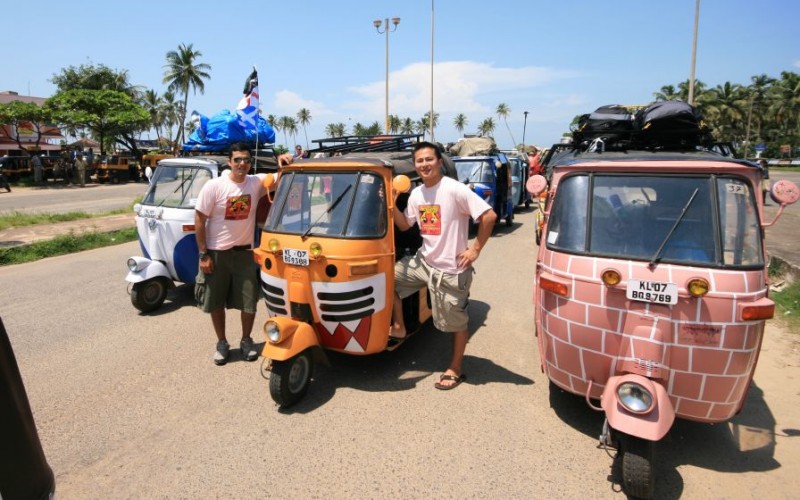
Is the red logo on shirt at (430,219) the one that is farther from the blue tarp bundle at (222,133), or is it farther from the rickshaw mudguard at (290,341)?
the blue tarp bundle at (222,133)

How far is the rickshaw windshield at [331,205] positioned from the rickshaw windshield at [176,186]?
2.53m

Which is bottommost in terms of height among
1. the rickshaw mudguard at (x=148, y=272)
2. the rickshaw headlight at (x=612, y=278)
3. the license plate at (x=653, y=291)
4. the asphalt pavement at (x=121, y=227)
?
the asphalt pavement at (x=121, y=227)

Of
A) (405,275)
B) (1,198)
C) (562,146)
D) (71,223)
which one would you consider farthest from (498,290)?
(1,198)

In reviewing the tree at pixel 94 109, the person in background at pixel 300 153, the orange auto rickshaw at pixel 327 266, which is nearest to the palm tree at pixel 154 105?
the tree at pixel 94 109

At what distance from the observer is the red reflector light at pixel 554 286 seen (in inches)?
124

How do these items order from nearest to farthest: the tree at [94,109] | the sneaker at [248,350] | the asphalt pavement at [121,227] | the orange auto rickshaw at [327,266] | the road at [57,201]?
the orange auto rickshaw at [327,266]
the sneaker at [248,350]
the asphalt pavement at [121,227]
the road at [57,201]
the tree at [94,109]

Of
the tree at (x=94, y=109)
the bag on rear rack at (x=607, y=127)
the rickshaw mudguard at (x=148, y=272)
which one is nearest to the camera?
the bag on rear rack at (x=607, y=127)

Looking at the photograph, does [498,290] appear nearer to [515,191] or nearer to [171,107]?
[515,191]

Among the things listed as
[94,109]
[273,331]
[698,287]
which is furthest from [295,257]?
[94,109]

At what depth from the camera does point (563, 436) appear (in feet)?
11.2

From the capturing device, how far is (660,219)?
3.12m

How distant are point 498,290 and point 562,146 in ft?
7.68

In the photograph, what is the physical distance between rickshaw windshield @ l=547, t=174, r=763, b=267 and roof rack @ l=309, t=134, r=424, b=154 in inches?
111

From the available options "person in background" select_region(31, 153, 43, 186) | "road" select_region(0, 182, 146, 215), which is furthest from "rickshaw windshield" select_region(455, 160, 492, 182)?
"person in background" select_region(31, 153, 43, 186)
